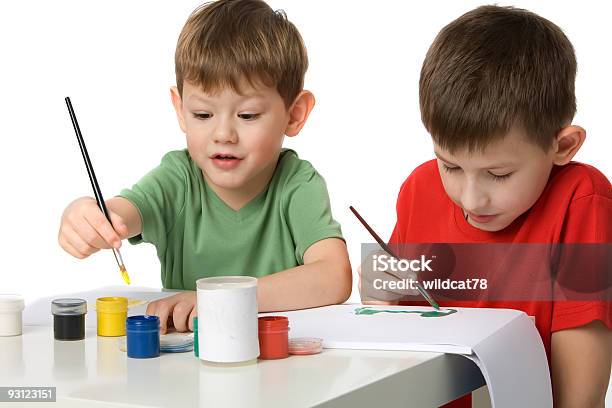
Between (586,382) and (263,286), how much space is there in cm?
47

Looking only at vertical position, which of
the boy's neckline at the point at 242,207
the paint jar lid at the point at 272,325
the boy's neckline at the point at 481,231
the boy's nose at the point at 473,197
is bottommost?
the paint jar lid at the point at 272,325

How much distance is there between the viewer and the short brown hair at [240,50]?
152 centimetres

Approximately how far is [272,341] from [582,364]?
56 centimetres

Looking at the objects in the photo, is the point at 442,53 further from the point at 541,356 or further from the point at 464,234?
the point at 541,356

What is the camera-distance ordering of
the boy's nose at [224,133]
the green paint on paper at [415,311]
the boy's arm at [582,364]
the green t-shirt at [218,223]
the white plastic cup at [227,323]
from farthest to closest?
1. the green t-shirt at [218,223]
2. the boy's nose at [224,133]
3. the boy's arm at [582,364]
4. the green paint on paper at [415,311]
5. the white plastic cup at [227,323]

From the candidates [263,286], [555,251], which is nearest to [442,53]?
[555,251]

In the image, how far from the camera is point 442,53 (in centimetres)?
149

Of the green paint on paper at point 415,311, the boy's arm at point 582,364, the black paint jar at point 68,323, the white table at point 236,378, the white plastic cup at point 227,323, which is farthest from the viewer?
the boy's arm at point 582,364

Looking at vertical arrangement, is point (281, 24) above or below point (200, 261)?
above

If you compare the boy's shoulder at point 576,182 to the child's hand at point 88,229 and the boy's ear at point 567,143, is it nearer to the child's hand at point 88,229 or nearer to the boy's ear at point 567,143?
the boy's ear at point 567,143

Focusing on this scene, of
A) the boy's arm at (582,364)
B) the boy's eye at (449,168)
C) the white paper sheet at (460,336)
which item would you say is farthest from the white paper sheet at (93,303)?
the boy's arm at (582,364)

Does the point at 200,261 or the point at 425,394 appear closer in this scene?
the point at 425,394

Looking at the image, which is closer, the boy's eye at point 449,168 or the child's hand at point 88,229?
the child's hand at point 88,229

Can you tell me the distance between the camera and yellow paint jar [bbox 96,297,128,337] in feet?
3.89
